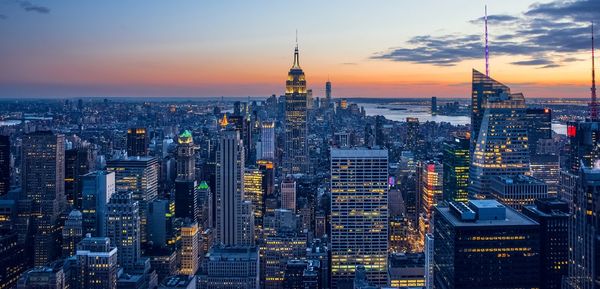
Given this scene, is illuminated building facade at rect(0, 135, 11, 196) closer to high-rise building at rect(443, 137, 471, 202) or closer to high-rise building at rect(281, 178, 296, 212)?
high-rise building at rect(281, 178, 296, 212)

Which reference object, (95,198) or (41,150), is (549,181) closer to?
(95,198)

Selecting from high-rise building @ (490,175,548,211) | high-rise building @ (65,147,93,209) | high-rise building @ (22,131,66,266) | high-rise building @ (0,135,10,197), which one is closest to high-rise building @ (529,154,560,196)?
high-rise building @ (490,175,548,211)

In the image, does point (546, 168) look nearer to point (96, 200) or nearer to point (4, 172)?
point (96, 200)

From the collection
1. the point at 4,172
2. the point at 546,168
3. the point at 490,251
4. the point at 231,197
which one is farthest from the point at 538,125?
the point at 4,172

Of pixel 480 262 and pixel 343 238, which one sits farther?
pixel 343 238

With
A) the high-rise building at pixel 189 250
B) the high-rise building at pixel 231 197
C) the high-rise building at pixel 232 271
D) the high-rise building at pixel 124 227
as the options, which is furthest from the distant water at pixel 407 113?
the high-rise building at pixel 124 227

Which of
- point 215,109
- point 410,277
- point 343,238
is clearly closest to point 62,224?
point 343,238

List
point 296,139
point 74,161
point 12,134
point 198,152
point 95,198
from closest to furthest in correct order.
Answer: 1. point 12,134
2. point 95,198
3. point 74,161
4. point 198,152
5. point 296,139
